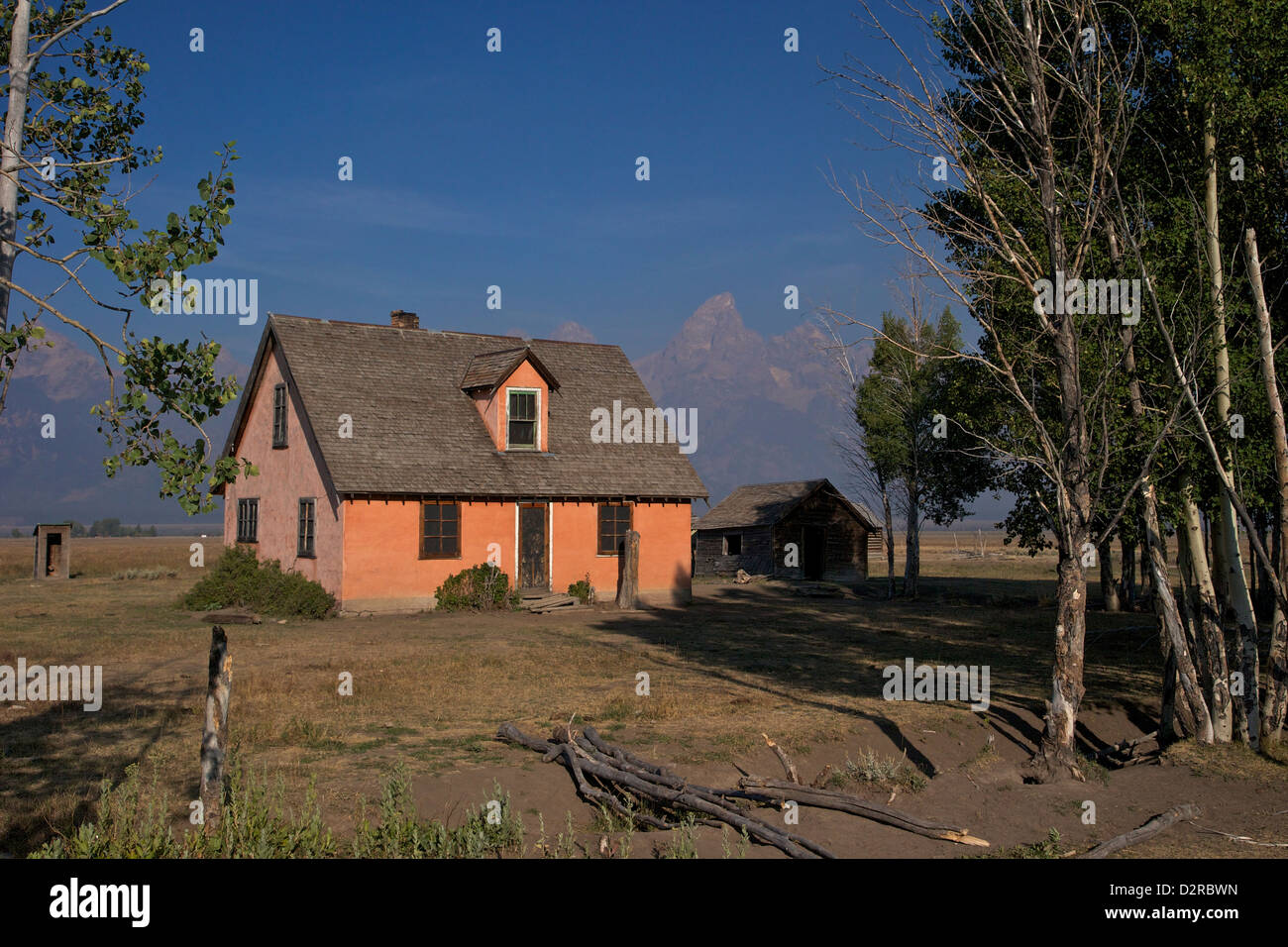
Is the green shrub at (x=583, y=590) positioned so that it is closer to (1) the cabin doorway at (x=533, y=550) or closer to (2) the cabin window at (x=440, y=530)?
(1) the cabin doorway at (x=533, y=550)

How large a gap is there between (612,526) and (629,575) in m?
1.72

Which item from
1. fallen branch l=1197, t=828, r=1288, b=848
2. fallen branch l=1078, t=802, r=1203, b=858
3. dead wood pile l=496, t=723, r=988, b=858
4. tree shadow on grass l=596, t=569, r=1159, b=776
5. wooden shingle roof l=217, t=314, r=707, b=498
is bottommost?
tree shadow on grass l=596, t=569, r=1159, b=776

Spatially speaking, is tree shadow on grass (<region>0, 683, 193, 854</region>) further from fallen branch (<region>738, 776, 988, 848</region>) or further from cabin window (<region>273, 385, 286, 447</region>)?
cabin window (<region>273, 385, 286, 447</region>)

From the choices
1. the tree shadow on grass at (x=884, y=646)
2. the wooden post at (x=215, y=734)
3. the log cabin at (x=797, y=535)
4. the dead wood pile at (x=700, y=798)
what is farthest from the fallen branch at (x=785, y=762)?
the log cabin at (x=797, y=535)

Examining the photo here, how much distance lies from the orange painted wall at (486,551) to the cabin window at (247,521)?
656cm

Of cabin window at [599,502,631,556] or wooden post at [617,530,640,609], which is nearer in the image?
wooden post at [617,530,640,609]

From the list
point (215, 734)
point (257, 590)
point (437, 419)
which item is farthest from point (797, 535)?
point (215, 734)

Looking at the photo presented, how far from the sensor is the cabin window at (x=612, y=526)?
30.1 m

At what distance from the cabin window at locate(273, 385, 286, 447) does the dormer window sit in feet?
21.3

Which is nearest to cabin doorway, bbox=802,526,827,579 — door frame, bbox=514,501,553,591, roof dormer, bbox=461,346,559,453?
roof dormer, bbox=461,346,559,453

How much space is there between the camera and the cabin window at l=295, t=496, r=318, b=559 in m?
27.3

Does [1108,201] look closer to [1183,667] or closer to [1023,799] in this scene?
[1183,667]

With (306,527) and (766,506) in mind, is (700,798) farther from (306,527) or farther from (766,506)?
(766,506)
